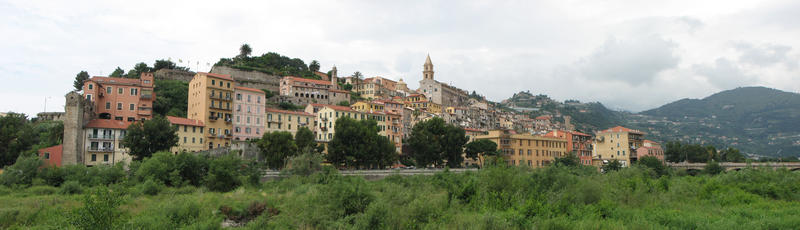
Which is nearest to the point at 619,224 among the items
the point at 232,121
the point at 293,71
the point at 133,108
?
the point at 232,121

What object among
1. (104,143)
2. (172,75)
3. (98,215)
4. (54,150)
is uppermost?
(172,75)

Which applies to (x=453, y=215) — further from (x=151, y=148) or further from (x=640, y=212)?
(x=151, y=148)

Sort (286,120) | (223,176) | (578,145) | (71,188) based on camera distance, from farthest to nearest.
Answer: (578,145) < (286,120) < (223,176) < (71,188)

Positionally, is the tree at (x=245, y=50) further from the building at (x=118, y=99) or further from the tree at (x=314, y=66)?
the building at (x=118, y=99)

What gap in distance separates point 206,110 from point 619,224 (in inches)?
2076

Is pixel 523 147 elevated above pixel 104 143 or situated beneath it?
situated beneath

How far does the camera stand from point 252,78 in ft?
315

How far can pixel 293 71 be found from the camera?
352 ft

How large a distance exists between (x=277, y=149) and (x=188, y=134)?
46.3 feet

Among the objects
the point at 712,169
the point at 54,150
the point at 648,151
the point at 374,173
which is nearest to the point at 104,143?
the point at 54,150

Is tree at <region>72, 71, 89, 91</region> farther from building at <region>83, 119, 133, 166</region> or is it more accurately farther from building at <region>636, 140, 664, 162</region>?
building at <region>636, 140, 664, 162</region>

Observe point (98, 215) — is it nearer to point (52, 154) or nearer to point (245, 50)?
point (52, 154)

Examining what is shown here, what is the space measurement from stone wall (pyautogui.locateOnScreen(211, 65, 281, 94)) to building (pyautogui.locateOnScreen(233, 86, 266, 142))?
95.8 ft

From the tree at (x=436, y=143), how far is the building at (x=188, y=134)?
26655 mm
